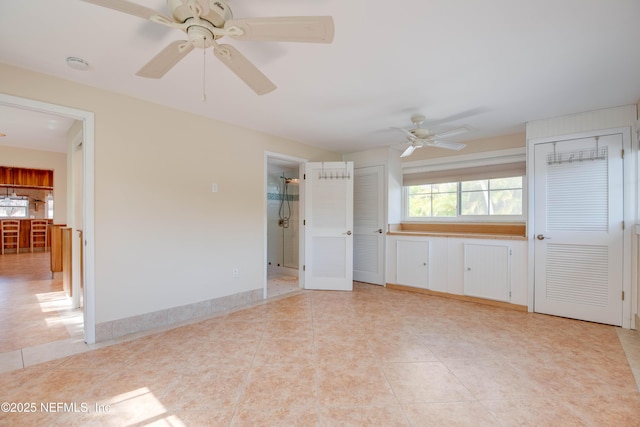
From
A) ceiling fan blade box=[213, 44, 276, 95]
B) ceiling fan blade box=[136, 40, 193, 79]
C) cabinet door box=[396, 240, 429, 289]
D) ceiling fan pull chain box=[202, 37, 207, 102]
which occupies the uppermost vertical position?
ceiling fan pull chain box=[202, 37, 207, 102]

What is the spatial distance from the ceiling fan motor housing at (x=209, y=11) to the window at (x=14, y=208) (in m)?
10.4

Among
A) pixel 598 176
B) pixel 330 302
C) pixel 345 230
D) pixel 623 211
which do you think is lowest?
pixel 330 302

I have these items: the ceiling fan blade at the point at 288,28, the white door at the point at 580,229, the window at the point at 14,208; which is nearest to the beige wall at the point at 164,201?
the ceiling fan blade at the point at 288,28

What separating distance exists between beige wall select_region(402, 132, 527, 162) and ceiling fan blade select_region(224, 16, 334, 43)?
350 centimetres

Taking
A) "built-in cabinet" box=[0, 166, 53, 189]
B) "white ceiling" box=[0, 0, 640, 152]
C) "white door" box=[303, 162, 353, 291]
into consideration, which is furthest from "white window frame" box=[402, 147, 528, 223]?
"built-in cabinet" box=[0, 166, 53, 189]

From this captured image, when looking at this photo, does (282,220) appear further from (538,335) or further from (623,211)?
(623,211)

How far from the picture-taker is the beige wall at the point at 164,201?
8.21 feet

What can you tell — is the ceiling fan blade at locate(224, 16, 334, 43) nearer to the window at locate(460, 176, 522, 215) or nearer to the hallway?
the hallway

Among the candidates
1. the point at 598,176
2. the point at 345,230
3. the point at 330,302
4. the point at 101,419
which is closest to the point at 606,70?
the point at 598,176

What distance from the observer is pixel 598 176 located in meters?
2.97

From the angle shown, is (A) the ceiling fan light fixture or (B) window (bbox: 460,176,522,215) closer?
(A) the ceiling fan light fixture

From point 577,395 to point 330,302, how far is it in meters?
2.41

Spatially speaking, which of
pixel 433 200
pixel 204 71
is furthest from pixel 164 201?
pixel 433 200

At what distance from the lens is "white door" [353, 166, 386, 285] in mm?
4586
